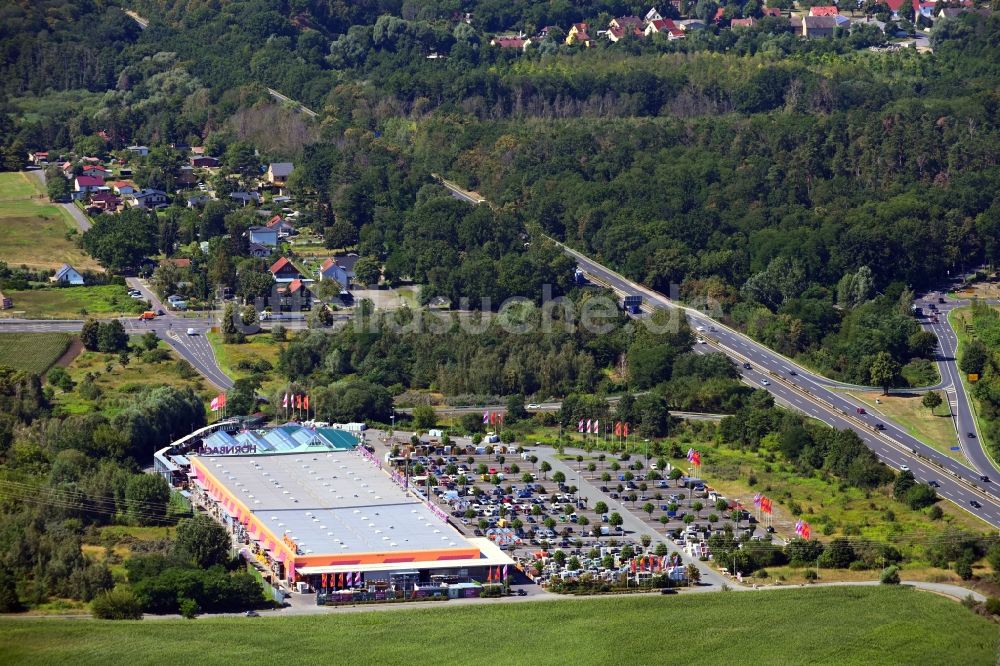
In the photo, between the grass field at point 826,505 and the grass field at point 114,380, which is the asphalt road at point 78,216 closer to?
the grass field at point 114,380

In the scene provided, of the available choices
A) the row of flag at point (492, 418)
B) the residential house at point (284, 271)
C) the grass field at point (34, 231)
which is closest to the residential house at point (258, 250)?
the residential house at point (284, 271)

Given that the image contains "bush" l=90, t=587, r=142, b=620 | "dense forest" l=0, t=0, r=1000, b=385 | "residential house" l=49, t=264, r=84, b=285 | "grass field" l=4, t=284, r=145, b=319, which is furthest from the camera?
"dense forest" l=0, t=0, r=1000, b=385

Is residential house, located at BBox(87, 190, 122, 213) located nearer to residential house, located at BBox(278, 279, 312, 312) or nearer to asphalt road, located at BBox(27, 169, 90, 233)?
asphalt road, located at BBox(27, 169, 90, 233)

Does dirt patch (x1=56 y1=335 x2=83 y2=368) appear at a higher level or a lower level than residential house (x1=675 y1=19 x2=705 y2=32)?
lower

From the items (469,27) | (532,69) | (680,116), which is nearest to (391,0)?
(469,27)

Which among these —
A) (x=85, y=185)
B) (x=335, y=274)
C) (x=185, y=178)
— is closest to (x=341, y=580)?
(x=335, y=274)

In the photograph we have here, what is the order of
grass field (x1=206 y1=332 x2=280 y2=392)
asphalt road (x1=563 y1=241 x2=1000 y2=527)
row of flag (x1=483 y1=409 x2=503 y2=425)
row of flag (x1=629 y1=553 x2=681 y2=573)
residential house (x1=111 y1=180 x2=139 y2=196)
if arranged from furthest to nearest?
residential house (x1=111 y1=180 x2=139 y2=196) < grass field (x1=206 y1=332 x2=280 y2=392) < row of flag (x1=483 y1=409 x2=503 y2=425) < asphalt road (x1=563 y1=241 x2=1000 y2=527) < row of flag (x1=629 y1=553 x2=681 y2=573)

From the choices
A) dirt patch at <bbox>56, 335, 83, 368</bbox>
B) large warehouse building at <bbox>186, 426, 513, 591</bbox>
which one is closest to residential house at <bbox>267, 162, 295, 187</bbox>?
dirt patch at <bbox>56, 335, 83, 368</bbox>
